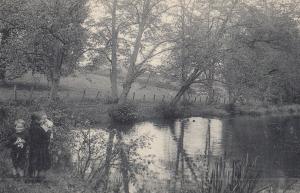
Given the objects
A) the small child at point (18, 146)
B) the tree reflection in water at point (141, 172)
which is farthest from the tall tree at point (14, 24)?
the small child at point (18, 146)

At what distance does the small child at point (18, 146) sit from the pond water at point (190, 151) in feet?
8.82

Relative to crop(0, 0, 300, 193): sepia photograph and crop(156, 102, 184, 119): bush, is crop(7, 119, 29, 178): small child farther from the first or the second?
crop(156, 102, 184, 119): bush

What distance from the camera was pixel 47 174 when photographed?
15.8m

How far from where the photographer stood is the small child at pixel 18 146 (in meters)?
14.1

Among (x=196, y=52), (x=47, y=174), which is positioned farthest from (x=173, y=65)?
(x=47, y=174)

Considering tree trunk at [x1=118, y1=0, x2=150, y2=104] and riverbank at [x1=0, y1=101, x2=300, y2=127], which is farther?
tree trunk at [x1=118, y1=0, x2=150, y2=104]

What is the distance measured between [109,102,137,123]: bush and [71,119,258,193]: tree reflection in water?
13049 millimetres

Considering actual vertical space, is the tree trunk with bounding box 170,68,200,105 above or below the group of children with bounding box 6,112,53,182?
above

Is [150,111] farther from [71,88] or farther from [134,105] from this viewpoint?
[71,88]

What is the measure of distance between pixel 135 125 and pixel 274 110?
3159cm

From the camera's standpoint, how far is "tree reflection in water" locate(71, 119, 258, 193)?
11.8 m

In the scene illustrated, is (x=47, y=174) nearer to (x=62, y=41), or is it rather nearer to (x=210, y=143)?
(x=210, y=143)

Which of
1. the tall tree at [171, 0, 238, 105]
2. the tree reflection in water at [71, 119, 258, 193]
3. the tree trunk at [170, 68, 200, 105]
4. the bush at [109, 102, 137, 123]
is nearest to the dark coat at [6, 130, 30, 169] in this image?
the tree reflection in water at [71, 119, 258, 193]

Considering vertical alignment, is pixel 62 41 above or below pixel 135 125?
above
